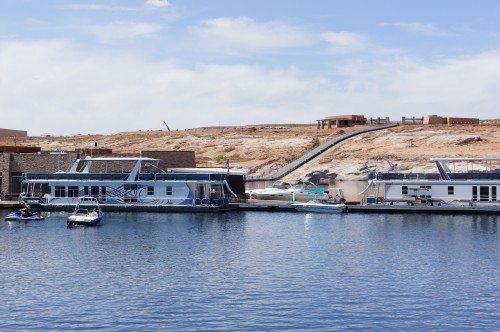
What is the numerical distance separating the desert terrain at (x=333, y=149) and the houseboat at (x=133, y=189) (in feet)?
128

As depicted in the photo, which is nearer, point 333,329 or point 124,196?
point 333,329

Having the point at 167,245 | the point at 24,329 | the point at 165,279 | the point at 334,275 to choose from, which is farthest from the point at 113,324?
the point at 167,245

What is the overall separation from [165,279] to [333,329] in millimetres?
13455

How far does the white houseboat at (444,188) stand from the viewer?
80062mm

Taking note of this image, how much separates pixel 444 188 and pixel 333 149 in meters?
73.8

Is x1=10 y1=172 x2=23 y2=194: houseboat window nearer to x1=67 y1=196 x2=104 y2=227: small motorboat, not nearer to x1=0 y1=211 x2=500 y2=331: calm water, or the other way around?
x1=67 y1=196 x2=104 y2=227: small motorboat

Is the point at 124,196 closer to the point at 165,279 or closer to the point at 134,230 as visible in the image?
the point at 134,230

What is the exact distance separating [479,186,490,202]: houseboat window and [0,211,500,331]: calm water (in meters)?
10.7

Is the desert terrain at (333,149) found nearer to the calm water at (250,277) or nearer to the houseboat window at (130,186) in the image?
the houseboat window at (130,186)

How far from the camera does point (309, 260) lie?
51.5m

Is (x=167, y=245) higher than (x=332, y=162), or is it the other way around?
(x=332, y=162)

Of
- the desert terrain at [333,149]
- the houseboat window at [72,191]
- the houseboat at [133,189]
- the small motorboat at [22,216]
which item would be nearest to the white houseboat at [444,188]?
the houseboat at [133,189]

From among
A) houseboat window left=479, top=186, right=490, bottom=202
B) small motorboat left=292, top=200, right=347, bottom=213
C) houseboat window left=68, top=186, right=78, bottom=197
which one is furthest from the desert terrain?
small motorboat left=292, top=200, right=347, bottom=213

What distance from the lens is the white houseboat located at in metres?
80.1
